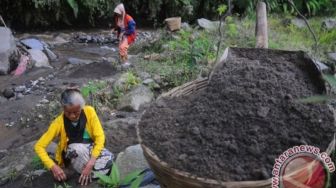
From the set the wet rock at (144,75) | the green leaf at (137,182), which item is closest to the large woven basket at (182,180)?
the green leaf at (137,182)

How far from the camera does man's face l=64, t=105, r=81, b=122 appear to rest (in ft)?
12.0

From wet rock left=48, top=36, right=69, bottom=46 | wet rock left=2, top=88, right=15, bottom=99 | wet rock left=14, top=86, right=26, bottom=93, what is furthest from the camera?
wet rock left=48, top=36, right=69, bottom=46

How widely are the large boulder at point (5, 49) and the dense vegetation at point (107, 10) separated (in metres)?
2.38

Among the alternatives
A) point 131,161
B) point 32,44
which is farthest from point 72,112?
point 32,44

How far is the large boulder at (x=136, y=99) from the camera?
5.47 m

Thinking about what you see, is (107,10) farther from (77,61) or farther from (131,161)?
(131,161)

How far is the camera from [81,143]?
3.92 m

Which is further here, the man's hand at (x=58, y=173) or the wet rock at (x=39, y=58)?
the wet rock at (x=39, y=58)

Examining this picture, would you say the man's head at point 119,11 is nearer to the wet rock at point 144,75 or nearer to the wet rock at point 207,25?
the wet rock at point 144,75

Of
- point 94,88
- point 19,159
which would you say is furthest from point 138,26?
point 19,159

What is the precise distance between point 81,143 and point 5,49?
4750 millimetres

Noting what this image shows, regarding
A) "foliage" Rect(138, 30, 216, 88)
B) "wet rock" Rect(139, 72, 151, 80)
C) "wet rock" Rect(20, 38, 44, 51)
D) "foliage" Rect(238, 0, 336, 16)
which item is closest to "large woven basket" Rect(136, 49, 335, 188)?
"foliage" Rect(138, 30, 216, 88)

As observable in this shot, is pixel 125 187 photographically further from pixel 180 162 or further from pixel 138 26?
pixel 138 26

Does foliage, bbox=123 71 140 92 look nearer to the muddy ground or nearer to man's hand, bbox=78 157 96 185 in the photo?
the muddy ground
